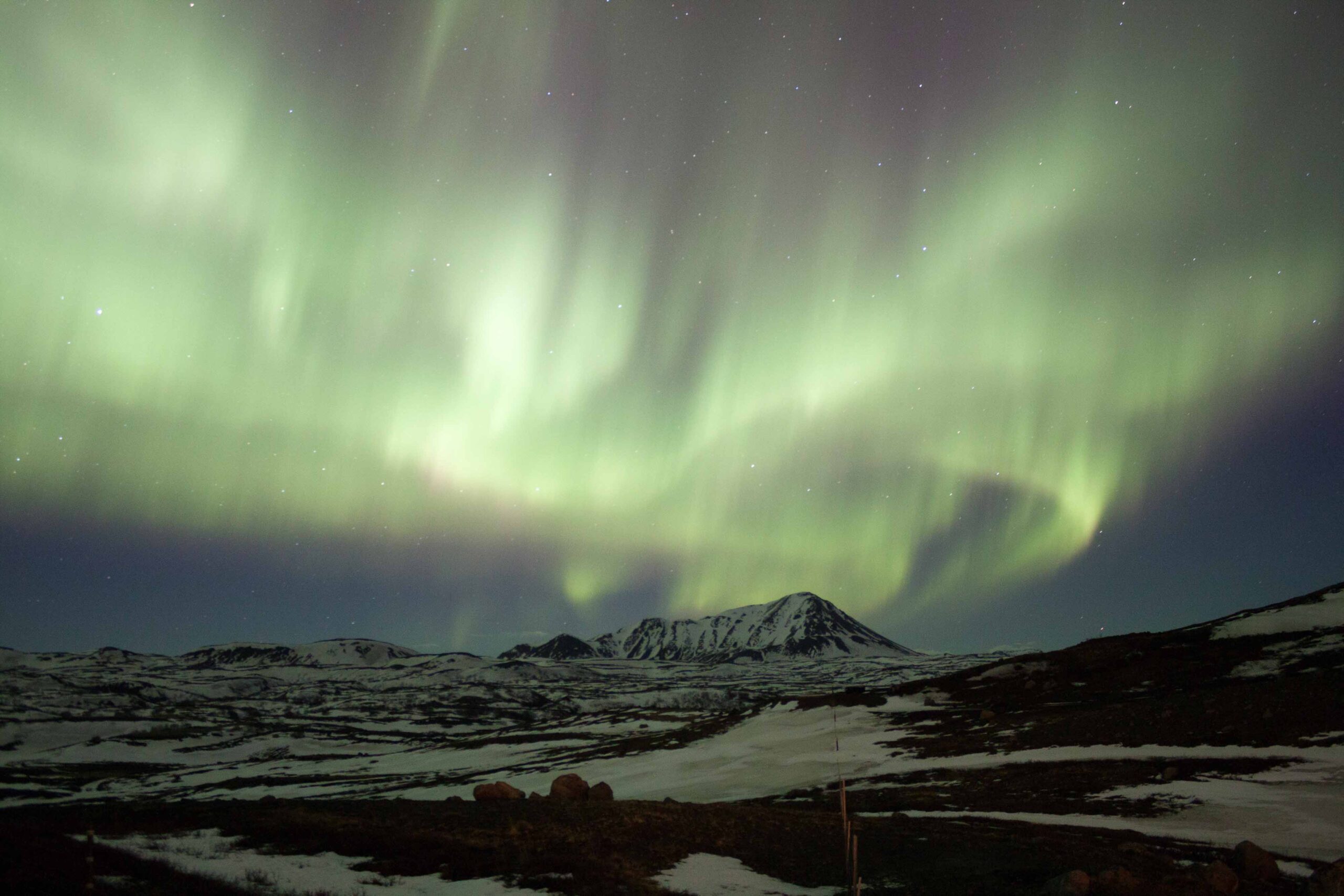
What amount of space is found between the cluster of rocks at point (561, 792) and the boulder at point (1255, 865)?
25936mm

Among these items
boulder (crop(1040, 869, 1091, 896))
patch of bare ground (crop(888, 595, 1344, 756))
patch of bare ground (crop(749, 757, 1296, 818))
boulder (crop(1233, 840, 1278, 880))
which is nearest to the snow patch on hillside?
patch of bare ground (crop(888, 595, 1344, 756))

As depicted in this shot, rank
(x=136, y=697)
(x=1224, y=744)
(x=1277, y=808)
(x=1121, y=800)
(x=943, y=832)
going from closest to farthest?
(x=943, y=832) < (x=1277, y=808) < (x=1121, y=800) < (x=1224, y=744) < (x=136, y=697)

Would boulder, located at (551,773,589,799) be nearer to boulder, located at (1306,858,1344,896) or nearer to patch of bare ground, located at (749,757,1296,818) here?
patch of bare ground, located at (749,757,1296,818)

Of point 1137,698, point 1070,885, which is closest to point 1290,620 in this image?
point 1137,698

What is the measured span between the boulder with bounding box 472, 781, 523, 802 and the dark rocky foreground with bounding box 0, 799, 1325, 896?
1214mm

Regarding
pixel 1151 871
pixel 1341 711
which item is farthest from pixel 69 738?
pixel 1341 711

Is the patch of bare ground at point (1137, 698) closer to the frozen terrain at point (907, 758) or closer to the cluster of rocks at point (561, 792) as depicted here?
the frozen terrain at point (907, 758)

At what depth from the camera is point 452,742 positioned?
122 m

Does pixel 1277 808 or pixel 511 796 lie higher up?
pixel 511 796

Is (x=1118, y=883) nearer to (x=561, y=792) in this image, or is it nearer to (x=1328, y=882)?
(x=1328, y=882)

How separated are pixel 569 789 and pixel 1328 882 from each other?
99.3ft

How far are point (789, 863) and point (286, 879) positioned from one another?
16.2m

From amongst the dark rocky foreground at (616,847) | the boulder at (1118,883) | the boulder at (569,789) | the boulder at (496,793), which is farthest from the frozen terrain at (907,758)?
the boulder at (1118,883)

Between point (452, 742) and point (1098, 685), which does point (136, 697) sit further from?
point (1098, 685)
